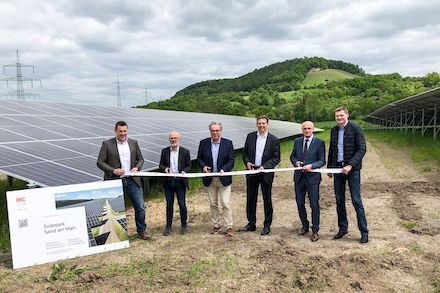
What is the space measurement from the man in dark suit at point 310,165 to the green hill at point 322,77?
365 ft

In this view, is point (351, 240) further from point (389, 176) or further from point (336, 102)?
point (336, 102)

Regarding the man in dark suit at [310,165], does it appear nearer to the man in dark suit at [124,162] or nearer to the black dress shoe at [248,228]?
the black dress shoe at [248,228]

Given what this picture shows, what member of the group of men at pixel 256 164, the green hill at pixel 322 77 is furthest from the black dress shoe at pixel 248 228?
the green hill at pixel 322 77

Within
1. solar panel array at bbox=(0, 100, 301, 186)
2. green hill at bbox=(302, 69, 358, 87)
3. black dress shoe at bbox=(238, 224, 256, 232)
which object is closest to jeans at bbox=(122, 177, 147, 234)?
solar panel array at bbox=(0, 100, 301, 186)

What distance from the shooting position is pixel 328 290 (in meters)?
4.59

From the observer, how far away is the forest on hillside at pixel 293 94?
247 feet

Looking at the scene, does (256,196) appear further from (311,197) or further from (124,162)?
(124,162)

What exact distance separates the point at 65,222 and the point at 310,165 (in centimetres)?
399

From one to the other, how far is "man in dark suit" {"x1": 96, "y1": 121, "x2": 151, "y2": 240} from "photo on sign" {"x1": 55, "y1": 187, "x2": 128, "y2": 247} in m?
0.28

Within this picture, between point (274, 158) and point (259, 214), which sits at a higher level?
point (274, 158)

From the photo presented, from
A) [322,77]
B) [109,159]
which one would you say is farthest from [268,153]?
[322,77]

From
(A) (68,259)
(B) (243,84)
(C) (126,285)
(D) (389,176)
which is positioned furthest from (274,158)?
(B) (243,84)

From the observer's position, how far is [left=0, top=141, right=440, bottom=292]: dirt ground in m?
4.78

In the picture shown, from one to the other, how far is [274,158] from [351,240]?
1881mm
